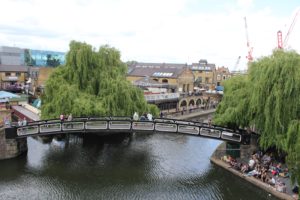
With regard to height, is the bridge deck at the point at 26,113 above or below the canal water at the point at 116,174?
above

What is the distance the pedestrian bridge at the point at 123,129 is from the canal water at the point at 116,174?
2.62 meters

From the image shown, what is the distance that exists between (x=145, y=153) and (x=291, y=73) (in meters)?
14.8

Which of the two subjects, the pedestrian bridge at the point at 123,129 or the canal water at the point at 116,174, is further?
the pedestrian bridge at the point at 123,129

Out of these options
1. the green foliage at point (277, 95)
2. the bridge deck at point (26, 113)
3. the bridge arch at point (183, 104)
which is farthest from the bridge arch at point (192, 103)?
the green foliage at point (277, 95)

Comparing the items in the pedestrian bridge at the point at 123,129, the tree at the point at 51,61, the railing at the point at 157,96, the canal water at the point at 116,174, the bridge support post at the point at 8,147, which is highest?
the tree at the point at 51,61

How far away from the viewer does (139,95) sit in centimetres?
3027

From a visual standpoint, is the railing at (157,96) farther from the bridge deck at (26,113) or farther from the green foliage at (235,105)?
the green foliage at (235,105)

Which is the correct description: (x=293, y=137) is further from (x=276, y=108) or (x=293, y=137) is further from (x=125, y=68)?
(x=125, y=68)

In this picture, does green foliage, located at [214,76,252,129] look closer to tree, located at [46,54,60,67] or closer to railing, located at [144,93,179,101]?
railing, located at [144,93,179,101]

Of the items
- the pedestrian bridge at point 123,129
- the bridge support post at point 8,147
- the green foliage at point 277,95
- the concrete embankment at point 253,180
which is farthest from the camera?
the pedestrian bridge at point 123,129

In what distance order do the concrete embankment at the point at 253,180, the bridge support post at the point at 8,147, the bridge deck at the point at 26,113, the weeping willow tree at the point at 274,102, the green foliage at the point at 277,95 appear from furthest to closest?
the bridge deck at the point at 26,113, the bridge support post at the point at 8,147, the green foliage at the point at 277,95, the weeping willow tree at the point at 274,102, the concrete embankment at the point at 253,180

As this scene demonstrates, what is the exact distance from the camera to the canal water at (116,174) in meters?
18.9

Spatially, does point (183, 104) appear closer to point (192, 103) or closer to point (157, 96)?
point (192, 103)

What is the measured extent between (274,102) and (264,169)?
17.0 ft
